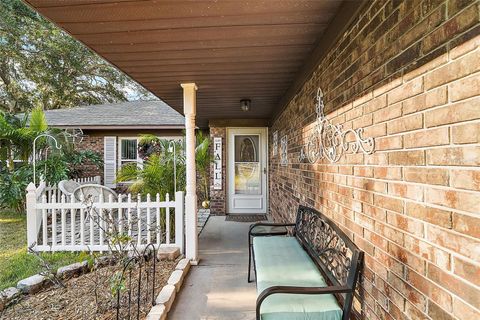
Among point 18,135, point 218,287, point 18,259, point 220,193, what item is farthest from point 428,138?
point 18,135

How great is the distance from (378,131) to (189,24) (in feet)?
5.10

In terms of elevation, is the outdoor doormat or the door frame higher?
the door frame

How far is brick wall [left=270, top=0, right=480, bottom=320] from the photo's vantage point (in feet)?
3.05

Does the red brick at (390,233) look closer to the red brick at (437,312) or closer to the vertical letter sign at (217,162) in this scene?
the red brick at (437,312)

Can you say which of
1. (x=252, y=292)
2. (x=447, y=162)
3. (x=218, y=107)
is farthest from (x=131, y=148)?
(x=447, y=162)

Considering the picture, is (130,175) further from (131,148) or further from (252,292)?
(131,148)

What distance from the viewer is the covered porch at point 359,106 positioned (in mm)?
978

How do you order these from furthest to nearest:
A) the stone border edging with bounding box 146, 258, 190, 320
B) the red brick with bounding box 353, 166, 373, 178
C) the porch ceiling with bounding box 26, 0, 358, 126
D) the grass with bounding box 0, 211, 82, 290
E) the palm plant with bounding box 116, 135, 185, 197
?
1. the palm plant with bounding box 116, 135, 185, 197
2. the grass with bounding box 0, 211, 82, 290
3. the stone border edging with bounding box 146, 258, 190, 320
4. the porch ceiling with bounding box 26, 0, 358, 126
5. the red brick with bounding box 353, 166, 373, 178

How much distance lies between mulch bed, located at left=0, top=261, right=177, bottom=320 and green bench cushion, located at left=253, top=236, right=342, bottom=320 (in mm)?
1122

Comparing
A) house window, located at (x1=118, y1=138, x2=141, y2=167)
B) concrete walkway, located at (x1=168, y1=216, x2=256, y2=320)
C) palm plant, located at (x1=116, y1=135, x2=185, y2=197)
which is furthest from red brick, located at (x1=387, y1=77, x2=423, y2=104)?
house window, located at (x1=118, y1=138, x2=141, y2=167)

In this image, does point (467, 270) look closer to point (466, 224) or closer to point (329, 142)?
point (466, 224)

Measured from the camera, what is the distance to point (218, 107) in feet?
18.2

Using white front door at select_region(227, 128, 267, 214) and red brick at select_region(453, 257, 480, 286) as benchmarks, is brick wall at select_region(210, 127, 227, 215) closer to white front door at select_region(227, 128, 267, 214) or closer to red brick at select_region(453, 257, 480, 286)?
white front door at select_region(227, 128, 267, 214)

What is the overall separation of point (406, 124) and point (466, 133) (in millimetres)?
346
